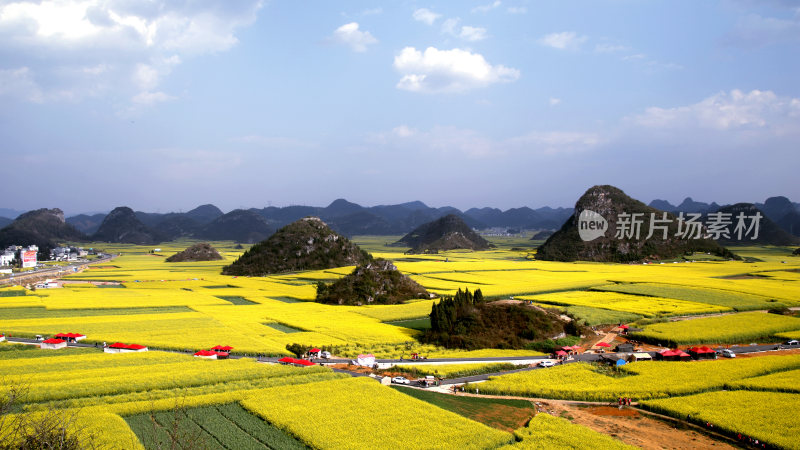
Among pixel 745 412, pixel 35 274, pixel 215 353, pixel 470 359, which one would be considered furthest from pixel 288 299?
pixel 35 274

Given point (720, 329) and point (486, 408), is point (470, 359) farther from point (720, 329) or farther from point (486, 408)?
point (720, 329)

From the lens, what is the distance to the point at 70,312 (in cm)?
5053

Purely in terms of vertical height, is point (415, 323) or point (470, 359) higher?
point (470, 359)

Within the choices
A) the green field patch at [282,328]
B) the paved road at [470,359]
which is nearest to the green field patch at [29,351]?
the paved road at [470,359]

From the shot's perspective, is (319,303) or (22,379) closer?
(22,379)

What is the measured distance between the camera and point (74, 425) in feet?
65.2

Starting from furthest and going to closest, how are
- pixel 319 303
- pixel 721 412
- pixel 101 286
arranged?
pixel 101 286
pixel 319 303
pixel 721 412

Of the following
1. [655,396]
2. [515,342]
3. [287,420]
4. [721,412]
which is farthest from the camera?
[515,342]

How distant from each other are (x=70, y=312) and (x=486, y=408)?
4509cm

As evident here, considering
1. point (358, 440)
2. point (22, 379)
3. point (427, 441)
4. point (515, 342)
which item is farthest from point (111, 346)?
point (515, 342)

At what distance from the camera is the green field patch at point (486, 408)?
23.5m

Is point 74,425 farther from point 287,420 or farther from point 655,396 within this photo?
point 655,396

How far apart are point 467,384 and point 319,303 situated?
123 ft

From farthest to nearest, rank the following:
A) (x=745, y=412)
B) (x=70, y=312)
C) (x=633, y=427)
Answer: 1. (x=70, y=312)
2. (x=745, y=412)
3. (x=633, y=427)
